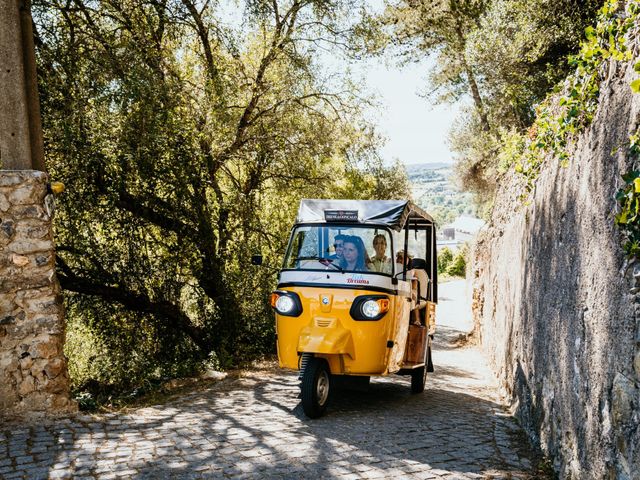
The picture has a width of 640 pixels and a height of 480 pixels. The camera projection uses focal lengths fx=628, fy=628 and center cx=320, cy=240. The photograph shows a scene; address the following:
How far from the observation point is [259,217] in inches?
501

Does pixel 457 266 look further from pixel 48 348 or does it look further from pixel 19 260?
pixel 19 260

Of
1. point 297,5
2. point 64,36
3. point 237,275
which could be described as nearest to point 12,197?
point 64,36

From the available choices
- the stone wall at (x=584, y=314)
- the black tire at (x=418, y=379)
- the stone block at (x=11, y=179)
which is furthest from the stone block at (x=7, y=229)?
the black tire at (x=418, y=379)

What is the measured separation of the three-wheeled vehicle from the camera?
6961mm

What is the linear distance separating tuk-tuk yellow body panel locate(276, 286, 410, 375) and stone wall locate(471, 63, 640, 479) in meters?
1.65

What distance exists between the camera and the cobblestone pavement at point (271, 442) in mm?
4965

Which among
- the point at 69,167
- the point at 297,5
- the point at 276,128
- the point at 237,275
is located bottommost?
the point at 237,275

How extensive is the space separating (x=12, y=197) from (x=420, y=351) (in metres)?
5.40

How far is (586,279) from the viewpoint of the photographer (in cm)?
434

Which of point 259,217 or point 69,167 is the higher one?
point 69,167

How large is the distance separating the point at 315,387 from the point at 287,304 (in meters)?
1.05

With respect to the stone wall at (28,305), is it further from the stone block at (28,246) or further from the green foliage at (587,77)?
the green foliage at (587,77)

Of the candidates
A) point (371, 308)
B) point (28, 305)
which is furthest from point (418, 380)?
point (28, 305)

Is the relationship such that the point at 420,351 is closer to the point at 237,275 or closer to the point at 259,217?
the point at 237,275
